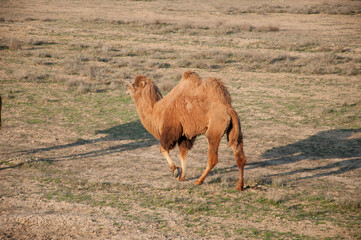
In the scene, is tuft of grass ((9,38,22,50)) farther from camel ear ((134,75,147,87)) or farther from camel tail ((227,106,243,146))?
camel tail ((227,106,243,146))

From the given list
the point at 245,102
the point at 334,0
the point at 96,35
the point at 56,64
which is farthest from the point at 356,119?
the point at 334,0

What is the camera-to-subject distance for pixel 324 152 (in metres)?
10.8

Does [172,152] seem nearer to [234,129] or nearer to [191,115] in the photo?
[191,115]

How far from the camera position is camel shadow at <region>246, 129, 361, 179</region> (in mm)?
9641

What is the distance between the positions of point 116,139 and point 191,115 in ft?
13.9

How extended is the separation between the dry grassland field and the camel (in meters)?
0.84

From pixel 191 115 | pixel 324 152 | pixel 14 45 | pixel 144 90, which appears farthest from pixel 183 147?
pixel 14 45

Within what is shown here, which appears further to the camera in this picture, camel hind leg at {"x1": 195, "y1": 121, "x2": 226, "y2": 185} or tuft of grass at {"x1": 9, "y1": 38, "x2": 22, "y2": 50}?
tuft of grass at {"x1": 9, "y1": 38, "x2": 22, "y2": 50}

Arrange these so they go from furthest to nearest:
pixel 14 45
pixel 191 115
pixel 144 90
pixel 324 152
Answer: pixel 14 45
pixel 324 152
pixel 144 90
pixel 191 115

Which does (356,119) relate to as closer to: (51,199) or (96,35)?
(51,199)

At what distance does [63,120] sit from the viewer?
42.7 feet

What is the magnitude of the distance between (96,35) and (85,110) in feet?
60.1

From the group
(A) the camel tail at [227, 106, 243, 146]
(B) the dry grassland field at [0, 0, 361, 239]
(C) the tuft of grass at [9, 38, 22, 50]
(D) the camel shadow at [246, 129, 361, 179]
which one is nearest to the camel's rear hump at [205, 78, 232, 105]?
(A) the camel tail at [227, 106, 243, 146]

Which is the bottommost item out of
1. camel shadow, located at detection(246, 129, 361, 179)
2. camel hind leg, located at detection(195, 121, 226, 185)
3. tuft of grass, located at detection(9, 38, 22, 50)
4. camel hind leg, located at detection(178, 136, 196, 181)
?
camel shadow, located at detection(246, 129, 361, 179)
